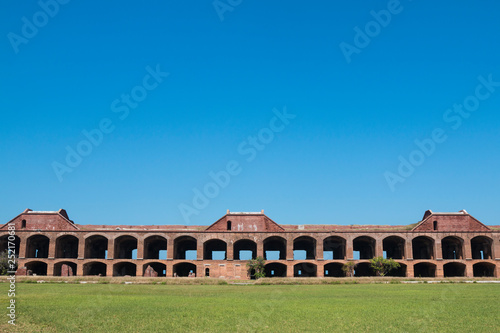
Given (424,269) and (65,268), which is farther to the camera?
(424,269)

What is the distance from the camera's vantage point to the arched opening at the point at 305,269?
51.6 meters

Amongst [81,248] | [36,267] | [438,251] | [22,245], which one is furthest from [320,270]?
[22,245]

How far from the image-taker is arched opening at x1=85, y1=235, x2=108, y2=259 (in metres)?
51.4

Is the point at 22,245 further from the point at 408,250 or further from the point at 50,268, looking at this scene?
the point at 408,250

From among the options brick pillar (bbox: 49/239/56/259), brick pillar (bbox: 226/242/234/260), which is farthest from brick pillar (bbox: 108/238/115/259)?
brick pillar (bbox: 226/242/234/260)

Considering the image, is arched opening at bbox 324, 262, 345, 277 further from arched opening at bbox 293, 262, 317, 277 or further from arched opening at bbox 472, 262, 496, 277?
arched opening at bbox 472, 262, 496, 277

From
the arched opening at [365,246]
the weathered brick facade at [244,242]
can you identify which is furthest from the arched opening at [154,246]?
the arched opening at [365,246]

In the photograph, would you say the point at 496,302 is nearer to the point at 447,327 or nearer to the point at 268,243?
the point at 447,327

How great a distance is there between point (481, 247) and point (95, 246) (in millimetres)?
41806

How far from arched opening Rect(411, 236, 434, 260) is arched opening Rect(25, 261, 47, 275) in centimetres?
3983

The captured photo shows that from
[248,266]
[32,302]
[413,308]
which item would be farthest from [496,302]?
[248,266]

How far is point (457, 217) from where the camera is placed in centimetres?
5138

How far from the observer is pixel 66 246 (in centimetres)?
5512

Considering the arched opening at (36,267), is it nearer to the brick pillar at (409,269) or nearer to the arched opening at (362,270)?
the arched opening at (362,270)
